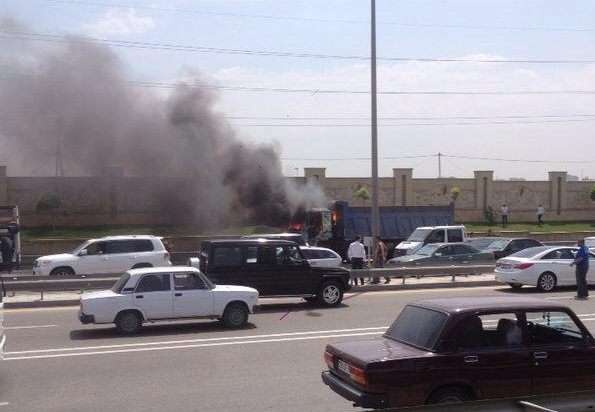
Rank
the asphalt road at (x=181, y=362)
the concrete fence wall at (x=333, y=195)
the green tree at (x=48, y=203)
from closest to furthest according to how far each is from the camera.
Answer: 1. the asphalt road at (x=181, y=362)
2. the green tree at (x=48, y=203)
3. the concrete fence wall at (x=333, y=195)

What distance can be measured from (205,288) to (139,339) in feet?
5.39

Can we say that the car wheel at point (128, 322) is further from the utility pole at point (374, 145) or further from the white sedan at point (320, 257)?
the utility pole at point (374, 145)

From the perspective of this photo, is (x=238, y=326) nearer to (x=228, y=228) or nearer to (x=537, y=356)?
(x=537, y=356)

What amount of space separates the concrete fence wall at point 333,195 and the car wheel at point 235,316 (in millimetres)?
27815

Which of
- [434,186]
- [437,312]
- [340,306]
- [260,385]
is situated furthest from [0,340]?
[434,186]

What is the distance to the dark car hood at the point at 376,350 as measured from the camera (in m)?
6.66

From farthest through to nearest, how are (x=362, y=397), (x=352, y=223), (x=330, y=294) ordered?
(x=352, y=223)
(x=330, y=294)
(x=362, y=397)

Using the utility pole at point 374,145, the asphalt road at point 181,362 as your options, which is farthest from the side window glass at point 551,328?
the utility pole at point 374,145

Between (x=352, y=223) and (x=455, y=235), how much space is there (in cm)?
529

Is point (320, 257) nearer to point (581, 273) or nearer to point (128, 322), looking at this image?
point (581, 273)

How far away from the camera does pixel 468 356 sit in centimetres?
672

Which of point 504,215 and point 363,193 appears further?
point 504,215

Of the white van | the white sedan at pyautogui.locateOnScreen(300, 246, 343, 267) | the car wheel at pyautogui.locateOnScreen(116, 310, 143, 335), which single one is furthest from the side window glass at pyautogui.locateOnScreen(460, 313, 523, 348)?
the white van

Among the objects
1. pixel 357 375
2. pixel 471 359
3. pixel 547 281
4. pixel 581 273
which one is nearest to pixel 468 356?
pixel 471 359
